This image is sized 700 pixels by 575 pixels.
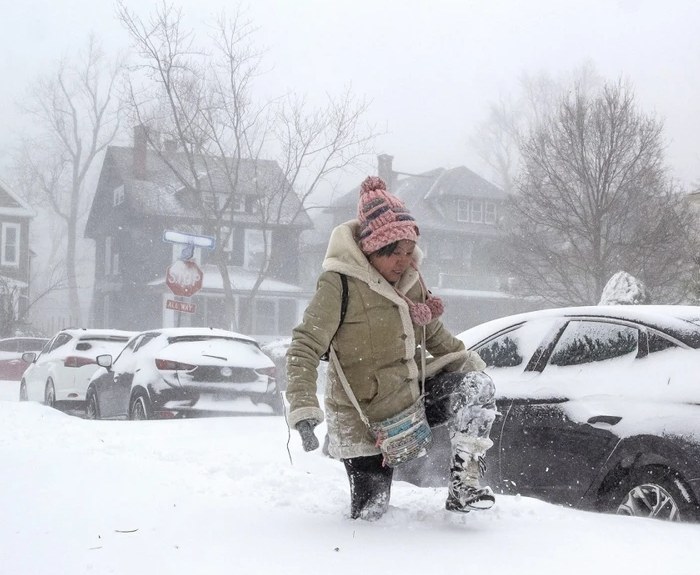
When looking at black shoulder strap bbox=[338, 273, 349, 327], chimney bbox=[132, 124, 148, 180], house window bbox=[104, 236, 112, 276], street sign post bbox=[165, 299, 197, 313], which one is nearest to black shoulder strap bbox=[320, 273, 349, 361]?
black shoulder strap bbox=[338, 273, 349, 327]

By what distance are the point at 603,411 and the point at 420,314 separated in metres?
1.32

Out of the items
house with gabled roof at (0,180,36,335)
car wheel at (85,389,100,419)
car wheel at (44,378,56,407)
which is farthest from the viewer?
house with gabled roof at (0,180,36,335)

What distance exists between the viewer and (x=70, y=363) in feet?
43.5

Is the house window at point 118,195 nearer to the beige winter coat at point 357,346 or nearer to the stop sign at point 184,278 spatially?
the stop sign at point 184,278

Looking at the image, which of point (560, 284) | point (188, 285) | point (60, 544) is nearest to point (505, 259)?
point (560, 284)

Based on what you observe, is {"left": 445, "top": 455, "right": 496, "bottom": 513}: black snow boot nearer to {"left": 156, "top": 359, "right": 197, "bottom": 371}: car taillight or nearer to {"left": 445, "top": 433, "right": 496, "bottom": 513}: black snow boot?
{"left": 445, "top": 433, "right": 496, "bottom": 513}: black snow boot

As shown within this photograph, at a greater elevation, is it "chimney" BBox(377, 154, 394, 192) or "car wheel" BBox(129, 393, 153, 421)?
"chimney" BBox(377, 154, 394, 192)

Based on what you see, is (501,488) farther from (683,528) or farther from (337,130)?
(337,130)

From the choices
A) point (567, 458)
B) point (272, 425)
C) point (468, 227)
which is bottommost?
point (272, 425)

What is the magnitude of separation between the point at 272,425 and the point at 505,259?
15.3 metres

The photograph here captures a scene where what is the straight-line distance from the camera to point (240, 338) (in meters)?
10.4

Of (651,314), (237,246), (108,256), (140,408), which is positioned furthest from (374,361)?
(108,256)

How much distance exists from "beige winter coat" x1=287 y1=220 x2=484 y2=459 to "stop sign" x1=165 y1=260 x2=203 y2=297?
36.5 feet

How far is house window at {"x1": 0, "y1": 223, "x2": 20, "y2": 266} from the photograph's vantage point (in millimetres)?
40531
